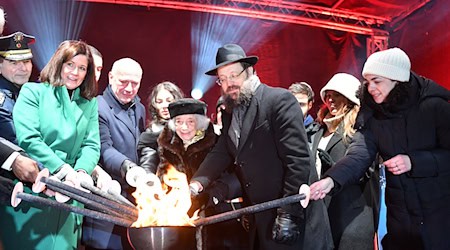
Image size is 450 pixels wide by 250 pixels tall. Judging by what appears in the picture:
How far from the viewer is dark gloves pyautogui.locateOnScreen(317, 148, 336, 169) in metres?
3.64

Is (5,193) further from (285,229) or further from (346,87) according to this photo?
(346,87)

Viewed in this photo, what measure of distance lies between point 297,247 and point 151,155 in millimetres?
1583

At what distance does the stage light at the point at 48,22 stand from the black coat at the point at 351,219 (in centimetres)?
590

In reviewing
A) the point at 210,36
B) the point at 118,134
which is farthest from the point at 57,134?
the point at 210,36

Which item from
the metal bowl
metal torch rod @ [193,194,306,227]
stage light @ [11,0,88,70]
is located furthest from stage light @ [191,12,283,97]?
the metal bowl

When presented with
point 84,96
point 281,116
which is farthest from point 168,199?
point 84,96

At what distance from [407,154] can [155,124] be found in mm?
2231

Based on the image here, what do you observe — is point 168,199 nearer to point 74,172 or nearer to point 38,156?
point 74,172

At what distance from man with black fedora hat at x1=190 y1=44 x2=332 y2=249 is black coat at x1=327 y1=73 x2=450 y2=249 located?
338 millimetres

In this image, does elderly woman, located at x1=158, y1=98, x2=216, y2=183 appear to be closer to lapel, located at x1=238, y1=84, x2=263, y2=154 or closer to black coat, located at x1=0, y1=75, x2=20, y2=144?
lapel, located at x1=238, y1=84, x2=263, y2=154

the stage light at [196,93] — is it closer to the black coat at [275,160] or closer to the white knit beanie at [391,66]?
the black coat at [275,160]

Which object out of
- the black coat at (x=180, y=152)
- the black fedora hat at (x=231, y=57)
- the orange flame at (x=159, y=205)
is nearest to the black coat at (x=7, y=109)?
the orange flame at (x=159, y=205)

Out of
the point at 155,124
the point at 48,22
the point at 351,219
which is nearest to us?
the point at 351,219

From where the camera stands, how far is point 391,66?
Answer: 2.90 metres
